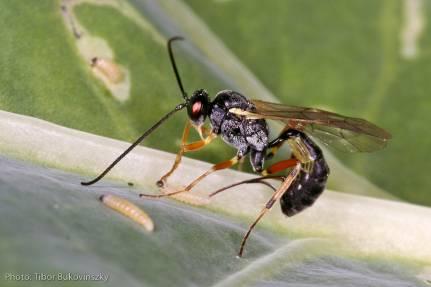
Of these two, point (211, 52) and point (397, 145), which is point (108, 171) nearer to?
point (211, 52)

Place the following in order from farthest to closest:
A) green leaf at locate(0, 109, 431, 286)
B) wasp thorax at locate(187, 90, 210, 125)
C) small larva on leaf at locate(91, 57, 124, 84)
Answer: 1. wasp thorax at locate(187, 90, 210, 125)
2. small larva on leaf at locate(91, 57, 124, 84)
3. green leaf at locate(0, 109, 431, 286)

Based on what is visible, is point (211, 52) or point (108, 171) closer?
point (108, 171)

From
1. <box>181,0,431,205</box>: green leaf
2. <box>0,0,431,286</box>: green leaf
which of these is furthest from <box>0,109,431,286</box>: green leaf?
<box>181,0,431,205</box>: green leaf

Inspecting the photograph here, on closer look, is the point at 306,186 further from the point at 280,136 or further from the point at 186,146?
the point at 186,146

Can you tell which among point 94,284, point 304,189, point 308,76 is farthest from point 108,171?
point 308,76

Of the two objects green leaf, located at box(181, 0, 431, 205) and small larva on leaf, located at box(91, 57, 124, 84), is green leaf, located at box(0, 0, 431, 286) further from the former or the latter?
green leaf, located at box(181, 0, 431, 205)

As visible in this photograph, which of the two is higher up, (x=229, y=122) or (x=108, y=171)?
(x=229, y=122)
